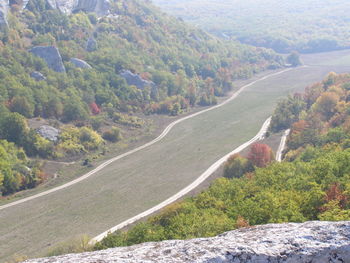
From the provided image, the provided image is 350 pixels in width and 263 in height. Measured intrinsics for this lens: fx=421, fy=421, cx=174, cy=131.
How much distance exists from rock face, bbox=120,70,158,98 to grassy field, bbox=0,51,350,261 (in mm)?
16773

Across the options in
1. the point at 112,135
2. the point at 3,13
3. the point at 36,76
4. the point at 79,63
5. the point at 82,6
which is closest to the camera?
the point at 112,135

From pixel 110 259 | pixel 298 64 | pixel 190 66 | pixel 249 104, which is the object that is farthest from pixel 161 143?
pixel 298 64

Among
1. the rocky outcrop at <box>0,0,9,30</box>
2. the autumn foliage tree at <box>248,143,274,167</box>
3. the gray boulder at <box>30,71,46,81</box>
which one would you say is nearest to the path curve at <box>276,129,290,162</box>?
the autumn foliage tree at <box>248,143,274,167</box>

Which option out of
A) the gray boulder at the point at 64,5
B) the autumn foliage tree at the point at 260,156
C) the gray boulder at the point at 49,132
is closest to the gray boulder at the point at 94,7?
the gray boulder at the point at 64,5

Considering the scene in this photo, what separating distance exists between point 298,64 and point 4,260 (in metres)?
158

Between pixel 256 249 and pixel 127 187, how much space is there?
5184cm

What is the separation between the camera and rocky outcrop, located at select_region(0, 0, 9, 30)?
101375 millimetres

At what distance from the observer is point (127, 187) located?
59.2 meters

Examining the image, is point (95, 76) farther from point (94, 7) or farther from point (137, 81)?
point (94, 7)

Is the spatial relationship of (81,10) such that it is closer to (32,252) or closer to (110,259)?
(32,252)

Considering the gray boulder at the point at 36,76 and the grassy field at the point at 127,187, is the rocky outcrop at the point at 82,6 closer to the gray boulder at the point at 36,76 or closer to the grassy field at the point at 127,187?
the gray boulder at the point at 36,76

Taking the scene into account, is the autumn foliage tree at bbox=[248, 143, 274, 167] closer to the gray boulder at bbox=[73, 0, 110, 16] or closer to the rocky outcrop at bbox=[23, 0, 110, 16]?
the rocky outcrop at bbox=[23, 0, 110, 16]

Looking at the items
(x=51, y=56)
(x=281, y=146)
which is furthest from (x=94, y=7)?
(x=281, y=146)

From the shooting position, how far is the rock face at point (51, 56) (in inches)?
3826
